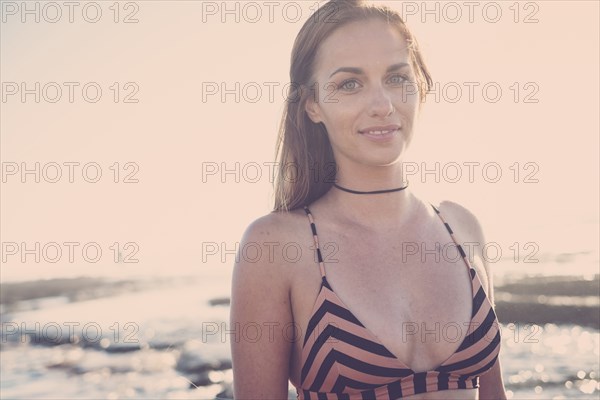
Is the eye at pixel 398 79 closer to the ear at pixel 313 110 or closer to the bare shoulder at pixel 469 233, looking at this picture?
the ear at pixel 313 110

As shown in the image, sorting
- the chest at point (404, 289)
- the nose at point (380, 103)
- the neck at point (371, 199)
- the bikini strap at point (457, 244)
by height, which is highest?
the nose at point (380, 103)

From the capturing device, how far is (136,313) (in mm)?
24234

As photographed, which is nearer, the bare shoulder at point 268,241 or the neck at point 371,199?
the bare shoulder at point 268,241

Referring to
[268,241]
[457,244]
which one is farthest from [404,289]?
[268,241]

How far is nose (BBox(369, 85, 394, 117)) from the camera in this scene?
11.4 ft

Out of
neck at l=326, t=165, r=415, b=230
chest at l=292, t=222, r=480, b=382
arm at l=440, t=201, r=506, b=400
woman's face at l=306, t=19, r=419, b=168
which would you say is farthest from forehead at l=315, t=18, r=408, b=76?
arm at l=440, t=201, r=506, b=400

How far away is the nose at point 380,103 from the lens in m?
3.47

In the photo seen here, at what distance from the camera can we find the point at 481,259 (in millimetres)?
3980

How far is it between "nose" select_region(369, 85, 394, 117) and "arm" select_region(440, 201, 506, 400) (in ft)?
2.75

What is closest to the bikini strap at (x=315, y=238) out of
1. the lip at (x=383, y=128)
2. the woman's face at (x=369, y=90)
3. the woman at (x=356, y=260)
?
the woman at (x=356, y=260)

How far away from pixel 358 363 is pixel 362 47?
4.92 ft

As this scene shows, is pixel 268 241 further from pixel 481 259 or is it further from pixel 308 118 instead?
pixel 481 259

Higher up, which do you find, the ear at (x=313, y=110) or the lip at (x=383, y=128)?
the ear at (x=313, y=110)

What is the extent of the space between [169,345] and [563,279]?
40.7 feet
